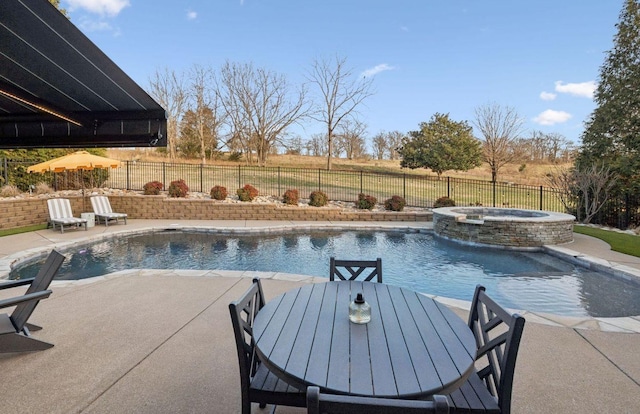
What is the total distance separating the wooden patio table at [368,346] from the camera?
1.45m

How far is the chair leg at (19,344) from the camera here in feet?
9.17

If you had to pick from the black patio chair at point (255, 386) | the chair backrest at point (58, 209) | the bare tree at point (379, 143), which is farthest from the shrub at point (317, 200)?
the bare tree at point (379, 143)

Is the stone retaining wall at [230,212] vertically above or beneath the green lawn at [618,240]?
above

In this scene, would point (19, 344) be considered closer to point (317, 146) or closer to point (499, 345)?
point (499, 345)

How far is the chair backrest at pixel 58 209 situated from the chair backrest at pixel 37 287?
8.06 meters

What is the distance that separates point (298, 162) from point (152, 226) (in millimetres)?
19183

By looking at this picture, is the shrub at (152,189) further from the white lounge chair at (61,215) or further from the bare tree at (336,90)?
the bare tree at (336,90)

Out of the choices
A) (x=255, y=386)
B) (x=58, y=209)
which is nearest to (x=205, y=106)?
(x=58, y=209)

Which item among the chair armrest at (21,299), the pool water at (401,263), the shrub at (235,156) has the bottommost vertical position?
the pool water at (401,263)

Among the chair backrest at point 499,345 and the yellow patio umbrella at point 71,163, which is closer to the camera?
the chair backrest at point 499,345

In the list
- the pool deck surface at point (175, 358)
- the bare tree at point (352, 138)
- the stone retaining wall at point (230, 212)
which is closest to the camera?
the pool deck surface at point (175, 358)

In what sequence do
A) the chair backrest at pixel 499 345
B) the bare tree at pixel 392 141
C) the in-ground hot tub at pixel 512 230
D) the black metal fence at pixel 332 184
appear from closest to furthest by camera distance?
1. the chair backrest at pixel 499 345
2. the in-ground hot tub at pixel 512 230
3. the black metal fence at pixel 332 184
4. the bare tree at pixel 392 141

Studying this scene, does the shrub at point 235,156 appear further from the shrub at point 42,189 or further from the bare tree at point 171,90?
the shrub at point 42,189

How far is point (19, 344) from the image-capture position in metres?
2.87
